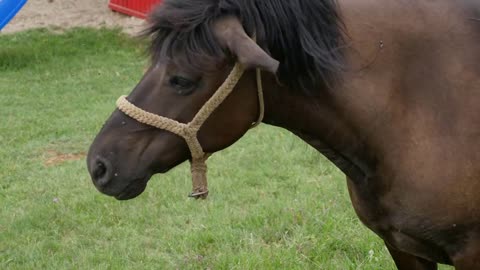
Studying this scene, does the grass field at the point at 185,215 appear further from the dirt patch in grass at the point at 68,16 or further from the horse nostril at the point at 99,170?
the dirt patch in grass at the point at 68,16

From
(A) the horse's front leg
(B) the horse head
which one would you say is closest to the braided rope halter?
(B) the horse head

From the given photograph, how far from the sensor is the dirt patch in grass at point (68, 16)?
1271 centimetres

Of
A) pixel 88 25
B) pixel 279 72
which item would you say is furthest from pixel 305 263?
pixel 88 25

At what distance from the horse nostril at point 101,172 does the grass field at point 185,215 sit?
0.41 metres

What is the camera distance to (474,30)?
97.5 inches

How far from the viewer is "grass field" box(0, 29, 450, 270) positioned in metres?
4.07

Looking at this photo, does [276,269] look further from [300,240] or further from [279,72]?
[279,72]

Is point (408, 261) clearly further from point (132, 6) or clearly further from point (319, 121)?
point (132, 6)

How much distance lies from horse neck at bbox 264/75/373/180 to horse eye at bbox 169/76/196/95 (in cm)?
26

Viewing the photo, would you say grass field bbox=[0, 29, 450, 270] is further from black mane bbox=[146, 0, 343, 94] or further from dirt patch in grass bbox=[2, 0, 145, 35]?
dirt patch in grass bbox=[2, 0, 145, 35]

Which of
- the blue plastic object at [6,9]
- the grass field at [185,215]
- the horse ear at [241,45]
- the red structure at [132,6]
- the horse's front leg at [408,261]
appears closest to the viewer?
the horse ear at [241,45]

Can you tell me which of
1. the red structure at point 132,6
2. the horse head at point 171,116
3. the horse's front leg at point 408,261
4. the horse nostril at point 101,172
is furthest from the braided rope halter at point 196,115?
the red structure at point 132,6

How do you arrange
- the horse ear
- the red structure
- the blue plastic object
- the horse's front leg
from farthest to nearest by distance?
the red structure → the blue plastic object → the horse's front leg → the horse ear

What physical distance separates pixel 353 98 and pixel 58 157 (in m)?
4.95
